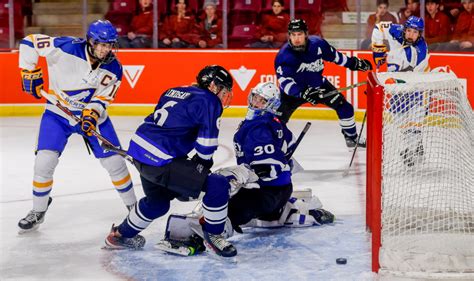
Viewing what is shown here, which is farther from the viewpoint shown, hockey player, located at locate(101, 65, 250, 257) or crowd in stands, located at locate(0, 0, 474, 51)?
crowd in stands, located at locate(0, 0, 474, 51)

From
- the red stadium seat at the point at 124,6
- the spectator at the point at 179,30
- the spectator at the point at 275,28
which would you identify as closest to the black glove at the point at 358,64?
the spectator at the point at 275,28

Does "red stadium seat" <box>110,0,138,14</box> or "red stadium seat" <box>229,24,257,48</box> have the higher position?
"red stadium seat" <box>110,0,138,14</box>

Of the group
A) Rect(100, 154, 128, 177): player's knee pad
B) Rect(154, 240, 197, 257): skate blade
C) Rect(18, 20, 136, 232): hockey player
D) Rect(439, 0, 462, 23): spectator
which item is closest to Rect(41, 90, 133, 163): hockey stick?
Rect(18, 20, 136, 232): hockey player

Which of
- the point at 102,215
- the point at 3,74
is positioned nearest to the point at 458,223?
the point at 102,215

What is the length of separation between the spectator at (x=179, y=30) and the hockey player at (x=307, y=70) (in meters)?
2.84

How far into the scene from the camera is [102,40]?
490cm

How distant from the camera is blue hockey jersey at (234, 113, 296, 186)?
4.71 meters

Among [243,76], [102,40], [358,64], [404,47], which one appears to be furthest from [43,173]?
[243,76]

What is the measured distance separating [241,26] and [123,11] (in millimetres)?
1311

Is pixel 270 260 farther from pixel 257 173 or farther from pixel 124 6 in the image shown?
pixel 124 6

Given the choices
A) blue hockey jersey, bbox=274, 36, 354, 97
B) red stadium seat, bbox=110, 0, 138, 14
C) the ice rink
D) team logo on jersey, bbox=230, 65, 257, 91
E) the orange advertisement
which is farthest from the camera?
red stadium seat, bbox=110, 0, 138, 14

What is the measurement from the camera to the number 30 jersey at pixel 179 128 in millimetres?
4305

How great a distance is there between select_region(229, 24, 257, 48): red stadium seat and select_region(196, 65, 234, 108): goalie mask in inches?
195

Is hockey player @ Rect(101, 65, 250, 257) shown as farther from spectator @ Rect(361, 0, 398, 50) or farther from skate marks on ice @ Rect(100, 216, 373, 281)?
spectator @ Rect(361, 0, 398, 50)
